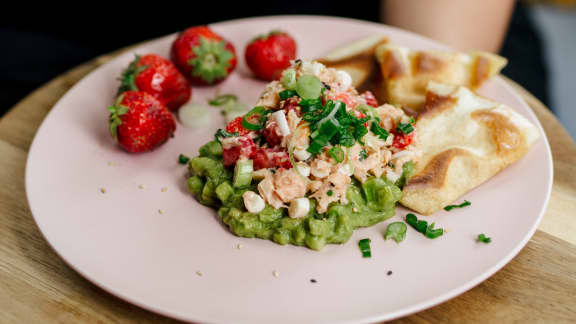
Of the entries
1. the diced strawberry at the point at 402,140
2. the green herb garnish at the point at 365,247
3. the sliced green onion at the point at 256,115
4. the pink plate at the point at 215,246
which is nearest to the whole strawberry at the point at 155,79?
the pink plate at the point at 215,246

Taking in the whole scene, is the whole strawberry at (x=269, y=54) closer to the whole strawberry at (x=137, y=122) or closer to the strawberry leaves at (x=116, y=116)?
the whole strawberry at (x=137, y=122)

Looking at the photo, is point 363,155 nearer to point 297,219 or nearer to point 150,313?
point 297,219

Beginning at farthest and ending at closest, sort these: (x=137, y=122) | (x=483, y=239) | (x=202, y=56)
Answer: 1. (x=202, y=56)
2. (x=137, y=122)
3. (x=483, y=239)

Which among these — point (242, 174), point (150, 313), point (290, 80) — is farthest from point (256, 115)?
point (150, 313)

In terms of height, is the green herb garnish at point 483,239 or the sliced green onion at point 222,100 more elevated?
the green herb garnish at point 483,239

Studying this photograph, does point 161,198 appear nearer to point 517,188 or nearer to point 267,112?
point 267,112

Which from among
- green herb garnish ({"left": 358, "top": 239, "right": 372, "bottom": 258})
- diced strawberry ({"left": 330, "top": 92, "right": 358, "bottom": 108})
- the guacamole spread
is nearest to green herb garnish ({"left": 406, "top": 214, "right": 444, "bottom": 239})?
the guacamole spread
